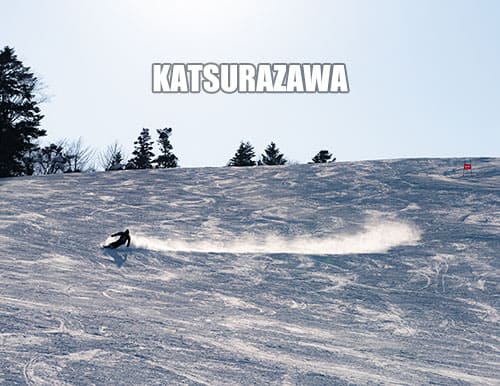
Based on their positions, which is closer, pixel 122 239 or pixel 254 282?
pixel 254 282

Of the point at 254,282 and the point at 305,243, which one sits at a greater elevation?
the point at 305,243

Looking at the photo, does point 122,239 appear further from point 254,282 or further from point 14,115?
point 14,115

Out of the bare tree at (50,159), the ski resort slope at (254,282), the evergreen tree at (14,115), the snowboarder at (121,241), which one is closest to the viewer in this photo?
the ski resort slope at (254,282)

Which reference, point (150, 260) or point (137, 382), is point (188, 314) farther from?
point (150, 260)

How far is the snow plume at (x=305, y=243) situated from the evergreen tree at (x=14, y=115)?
24112mm

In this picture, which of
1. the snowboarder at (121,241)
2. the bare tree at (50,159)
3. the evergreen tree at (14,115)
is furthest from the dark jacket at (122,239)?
the bare tree at (50,159)

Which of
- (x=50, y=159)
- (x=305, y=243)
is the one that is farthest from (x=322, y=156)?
(x=305, y=243)

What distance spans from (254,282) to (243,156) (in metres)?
48.5

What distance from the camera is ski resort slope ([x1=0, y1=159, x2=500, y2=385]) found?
7.12 m

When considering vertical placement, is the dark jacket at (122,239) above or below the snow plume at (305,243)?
above

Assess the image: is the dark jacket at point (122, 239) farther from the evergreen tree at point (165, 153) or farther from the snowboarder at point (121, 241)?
the evergreen tree at point (165, 153)

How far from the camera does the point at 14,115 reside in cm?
3781

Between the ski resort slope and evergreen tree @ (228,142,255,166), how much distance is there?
3568 centimetres

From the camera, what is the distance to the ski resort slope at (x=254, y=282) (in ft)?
23.4
